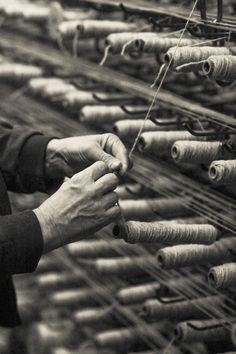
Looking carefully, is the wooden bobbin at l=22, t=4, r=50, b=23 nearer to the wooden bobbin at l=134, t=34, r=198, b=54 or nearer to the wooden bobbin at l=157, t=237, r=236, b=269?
the wooden bobbin at l=134, t=34, r=198, b=54

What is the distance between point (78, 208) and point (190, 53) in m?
0.34

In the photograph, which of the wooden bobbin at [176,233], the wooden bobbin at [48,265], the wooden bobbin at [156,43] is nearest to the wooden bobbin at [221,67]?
the wooden bobbin at [156,43]

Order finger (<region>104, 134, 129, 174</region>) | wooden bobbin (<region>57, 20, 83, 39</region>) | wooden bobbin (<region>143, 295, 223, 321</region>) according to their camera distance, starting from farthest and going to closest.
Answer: wooden bobbin (<region>57, 20, 83, 39</region>), wooden bobbin (<region>143, 295, 223, 321</region>), finger (<region>104, 134, 129, 174</region>)

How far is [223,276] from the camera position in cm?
119

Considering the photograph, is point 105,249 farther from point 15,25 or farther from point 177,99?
point 15,25

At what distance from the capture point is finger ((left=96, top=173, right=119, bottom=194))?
1.11 meters

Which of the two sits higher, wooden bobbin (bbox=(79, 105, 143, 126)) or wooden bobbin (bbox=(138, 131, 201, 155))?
wooden bobbin (bbox=(138, 131, 201, 155))

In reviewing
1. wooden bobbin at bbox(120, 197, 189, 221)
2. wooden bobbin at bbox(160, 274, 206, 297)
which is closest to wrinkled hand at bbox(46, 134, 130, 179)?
wooden bobbin at bbox(120, 197, 189, 221)

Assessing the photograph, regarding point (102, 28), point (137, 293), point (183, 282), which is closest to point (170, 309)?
point (183, 282)

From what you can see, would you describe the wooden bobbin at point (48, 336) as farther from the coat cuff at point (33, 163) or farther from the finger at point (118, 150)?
the finger at point (118, 150)

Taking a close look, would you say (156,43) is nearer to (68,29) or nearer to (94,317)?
(68,29)

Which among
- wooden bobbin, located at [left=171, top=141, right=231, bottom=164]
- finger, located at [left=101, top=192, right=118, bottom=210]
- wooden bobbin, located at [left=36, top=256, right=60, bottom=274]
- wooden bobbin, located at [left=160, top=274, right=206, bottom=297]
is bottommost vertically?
wooden bobbin, located at [left=36, top=256, right=60, bottom=274]

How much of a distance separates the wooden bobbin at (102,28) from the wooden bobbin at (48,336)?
2.86ft

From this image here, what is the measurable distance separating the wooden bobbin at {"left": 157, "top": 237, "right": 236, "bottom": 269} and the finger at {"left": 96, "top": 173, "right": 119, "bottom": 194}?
24 centimetres
